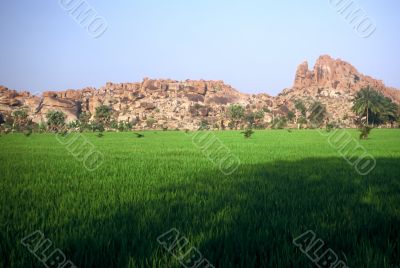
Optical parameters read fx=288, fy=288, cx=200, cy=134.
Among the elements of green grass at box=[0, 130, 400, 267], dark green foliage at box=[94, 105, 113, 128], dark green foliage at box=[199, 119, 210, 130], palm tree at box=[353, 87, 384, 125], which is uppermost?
palm tree at box=[353, 87, 384, 125]

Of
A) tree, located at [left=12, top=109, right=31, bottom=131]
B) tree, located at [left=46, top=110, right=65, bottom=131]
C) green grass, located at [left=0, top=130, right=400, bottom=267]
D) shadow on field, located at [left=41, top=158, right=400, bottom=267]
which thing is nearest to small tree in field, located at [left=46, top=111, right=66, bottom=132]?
tree, located at [left=46, top=110, right=65, bottom=131]

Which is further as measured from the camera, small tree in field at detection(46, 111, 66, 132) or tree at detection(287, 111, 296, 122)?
tree at detection(287, 111, 296, 122)

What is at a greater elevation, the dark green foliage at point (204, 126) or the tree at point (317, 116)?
the tree at point (317, 116)

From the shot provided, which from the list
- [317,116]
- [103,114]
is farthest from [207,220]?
[317,116]

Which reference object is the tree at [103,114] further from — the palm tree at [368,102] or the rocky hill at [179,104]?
the palm tree at [368,102]

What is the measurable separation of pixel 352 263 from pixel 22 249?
9.87 ft

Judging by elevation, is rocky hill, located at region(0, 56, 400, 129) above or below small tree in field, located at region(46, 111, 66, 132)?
above

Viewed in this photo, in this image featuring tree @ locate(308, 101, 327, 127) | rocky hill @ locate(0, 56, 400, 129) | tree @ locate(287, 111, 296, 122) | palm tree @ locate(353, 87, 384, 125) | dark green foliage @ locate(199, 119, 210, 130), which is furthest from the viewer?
rocky hill @ locate(0, 56, 400, 129)

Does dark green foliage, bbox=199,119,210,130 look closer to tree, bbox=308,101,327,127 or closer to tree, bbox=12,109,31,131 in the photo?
tree, bbox=308,101,327,127

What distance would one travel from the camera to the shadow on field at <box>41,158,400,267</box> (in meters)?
2.55

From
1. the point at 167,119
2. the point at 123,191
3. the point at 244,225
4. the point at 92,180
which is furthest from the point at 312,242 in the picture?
the point at 167,119

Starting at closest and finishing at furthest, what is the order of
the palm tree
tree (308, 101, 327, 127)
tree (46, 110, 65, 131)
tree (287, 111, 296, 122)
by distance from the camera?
1. the palm tree
2. tree (46, 110, 65, 131)
3. tree (308, 101, 327, 127)
4. tree (287, 111, 296, 122)

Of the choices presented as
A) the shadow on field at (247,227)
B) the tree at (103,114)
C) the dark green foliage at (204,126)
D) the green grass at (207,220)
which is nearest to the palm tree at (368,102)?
the dark green foliage at (204,126)

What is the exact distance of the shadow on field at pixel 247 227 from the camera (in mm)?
2547
